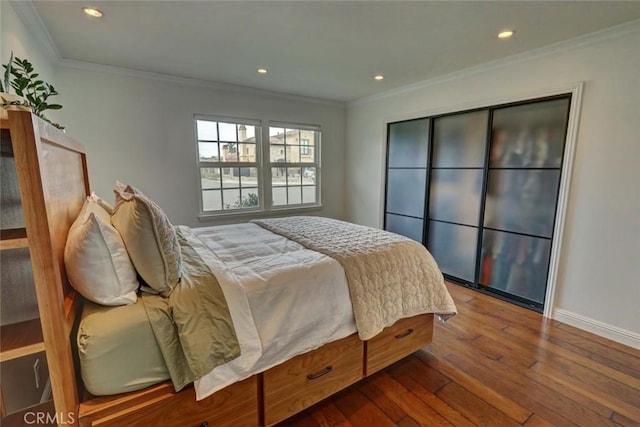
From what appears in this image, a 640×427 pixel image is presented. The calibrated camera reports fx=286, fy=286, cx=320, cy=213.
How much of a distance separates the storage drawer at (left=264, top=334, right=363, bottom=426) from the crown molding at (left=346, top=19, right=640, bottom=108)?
2.95 m

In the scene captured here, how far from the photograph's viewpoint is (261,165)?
13.5ft

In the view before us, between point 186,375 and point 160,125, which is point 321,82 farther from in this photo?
point 186,375

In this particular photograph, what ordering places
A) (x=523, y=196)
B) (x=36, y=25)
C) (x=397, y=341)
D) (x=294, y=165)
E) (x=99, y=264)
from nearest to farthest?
(x=99, y=264) < (x=397, y=341) < (x=36, y=25) < (x=523, y=196) < (x=294, y=165)

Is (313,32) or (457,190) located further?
(457,190)

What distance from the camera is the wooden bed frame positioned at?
868 millimetres

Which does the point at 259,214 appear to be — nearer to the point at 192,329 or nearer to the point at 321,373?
the point at 321,373

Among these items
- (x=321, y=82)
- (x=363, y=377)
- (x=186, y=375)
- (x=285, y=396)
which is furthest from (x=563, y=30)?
(x=186, y=375)

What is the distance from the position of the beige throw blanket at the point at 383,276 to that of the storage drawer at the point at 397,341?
0.10 meters

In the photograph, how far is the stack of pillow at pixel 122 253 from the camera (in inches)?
42.3

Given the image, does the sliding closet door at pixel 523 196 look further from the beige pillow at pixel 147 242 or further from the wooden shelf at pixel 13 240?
the wooden shelf at pixel 13 240

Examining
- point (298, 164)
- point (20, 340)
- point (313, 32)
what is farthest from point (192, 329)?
point (298, 164)

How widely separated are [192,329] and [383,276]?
1.10m

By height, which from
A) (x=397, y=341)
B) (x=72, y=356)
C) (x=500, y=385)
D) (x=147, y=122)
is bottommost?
(x=500, y=385)

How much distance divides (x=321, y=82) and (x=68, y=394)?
3548mm
